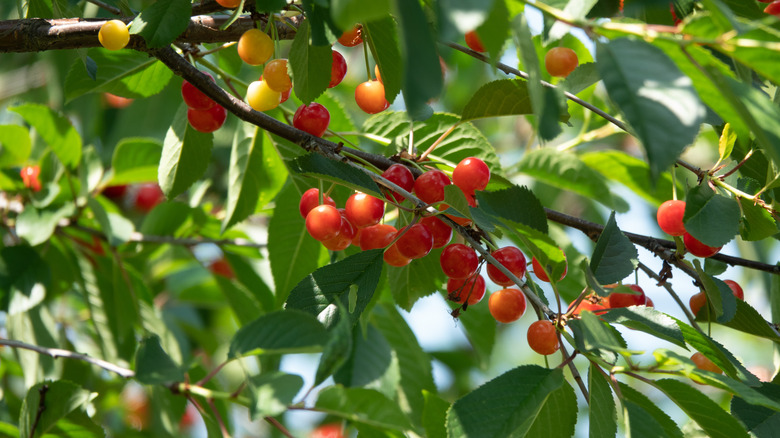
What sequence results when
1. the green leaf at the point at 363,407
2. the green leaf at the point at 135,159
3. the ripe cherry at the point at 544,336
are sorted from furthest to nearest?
the green leaf at the point at 135,159, the green leaf at the point at 363,407, the ripe cherry at the point at 544,336

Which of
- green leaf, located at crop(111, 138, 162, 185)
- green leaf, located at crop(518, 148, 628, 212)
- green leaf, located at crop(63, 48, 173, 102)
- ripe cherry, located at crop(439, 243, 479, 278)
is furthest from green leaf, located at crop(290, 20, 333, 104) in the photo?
green leaf, located at crop(111, 138, 162, 185)

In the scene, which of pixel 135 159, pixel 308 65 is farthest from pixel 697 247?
pixel 135 159

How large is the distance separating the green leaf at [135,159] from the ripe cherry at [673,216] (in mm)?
1446

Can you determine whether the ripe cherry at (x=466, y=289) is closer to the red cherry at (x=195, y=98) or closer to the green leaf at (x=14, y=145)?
the red cherry at (x=195, y=98)

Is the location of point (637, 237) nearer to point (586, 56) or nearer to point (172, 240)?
point (586, 56)

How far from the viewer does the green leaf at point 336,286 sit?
104cm

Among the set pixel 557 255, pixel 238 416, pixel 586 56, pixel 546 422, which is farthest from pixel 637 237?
pixel 238 416

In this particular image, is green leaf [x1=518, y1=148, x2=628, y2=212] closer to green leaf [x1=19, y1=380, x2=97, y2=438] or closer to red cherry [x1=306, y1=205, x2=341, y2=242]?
red cherry [x1=306, y1=205, x2=341, y2=242]

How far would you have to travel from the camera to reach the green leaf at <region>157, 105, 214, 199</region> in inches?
59.2

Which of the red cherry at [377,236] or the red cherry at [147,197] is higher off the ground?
the red cherry at [377,236]

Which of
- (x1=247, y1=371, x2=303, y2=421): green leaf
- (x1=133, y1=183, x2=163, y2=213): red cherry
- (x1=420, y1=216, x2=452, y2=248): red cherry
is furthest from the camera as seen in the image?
(x1=133, y1=183, x2=163, y2=213): red cherry

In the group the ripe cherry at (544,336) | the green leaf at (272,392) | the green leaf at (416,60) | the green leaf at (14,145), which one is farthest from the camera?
the green leaf at (14,145)

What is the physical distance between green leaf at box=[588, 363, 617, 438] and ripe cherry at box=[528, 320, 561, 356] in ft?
0.22

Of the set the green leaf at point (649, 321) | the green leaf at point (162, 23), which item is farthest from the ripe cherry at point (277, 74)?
the green leaf at point (649, 321)
